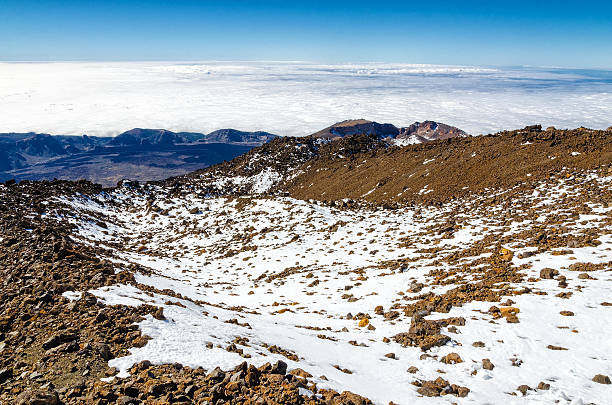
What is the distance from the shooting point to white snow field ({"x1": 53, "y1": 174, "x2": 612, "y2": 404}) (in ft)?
21.4

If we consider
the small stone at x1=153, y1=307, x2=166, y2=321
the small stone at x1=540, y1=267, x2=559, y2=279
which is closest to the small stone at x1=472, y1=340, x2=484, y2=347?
the small stone at x1=540, y1=267, x2=559, y2=279

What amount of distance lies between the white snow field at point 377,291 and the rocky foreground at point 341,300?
0.06m

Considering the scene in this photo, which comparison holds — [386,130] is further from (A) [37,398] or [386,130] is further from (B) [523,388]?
(A) [37,398]

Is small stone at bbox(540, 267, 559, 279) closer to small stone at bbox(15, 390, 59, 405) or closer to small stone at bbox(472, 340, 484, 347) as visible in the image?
small stone at bbox(472, 340, 484, 347)

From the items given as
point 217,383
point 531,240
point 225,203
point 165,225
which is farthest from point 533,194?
point 165,225

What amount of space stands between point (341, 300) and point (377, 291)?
141cm

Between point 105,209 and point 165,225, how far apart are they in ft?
A: 24.5

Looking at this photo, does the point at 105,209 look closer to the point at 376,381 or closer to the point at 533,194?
the point at 376,381

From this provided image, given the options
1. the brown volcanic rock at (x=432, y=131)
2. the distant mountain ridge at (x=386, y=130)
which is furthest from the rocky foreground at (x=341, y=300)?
the brown volcanic rock at (x=432, y=131)

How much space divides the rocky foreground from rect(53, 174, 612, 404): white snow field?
0.20ft

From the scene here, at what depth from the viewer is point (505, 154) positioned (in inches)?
1084

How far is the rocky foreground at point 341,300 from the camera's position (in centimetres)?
575

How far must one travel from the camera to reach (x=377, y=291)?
12.3 meters

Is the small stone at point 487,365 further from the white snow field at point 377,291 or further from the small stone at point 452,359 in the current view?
the small stone at point 452,359
